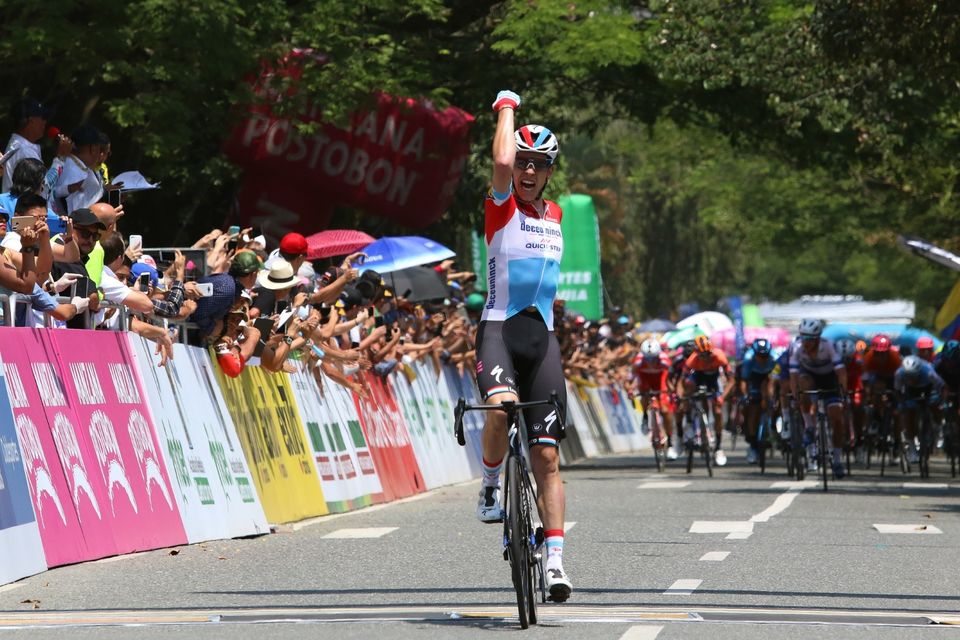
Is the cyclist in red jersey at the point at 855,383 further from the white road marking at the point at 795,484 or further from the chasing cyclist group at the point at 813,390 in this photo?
the white road marking at the point at 795,484

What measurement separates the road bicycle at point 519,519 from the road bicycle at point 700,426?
17167 mm

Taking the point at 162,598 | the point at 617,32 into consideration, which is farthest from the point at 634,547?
the point at 617,32

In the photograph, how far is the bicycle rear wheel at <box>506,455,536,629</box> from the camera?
345 inches

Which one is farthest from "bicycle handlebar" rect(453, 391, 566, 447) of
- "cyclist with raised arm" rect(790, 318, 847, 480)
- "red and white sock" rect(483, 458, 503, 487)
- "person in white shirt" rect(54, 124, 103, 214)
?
"cyclist with raised arm" rect(790, 318, 847, 480)

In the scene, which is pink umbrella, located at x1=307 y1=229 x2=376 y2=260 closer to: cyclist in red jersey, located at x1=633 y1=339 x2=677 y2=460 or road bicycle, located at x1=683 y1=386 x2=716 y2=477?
road bicycle, located at x1=683 y1=386 x2=716 y2=477

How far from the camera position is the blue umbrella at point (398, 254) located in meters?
23.5

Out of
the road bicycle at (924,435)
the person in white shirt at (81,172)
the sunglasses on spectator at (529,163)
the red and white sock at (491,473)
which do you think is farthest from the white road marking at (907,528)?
the road bicycle at (924,435)

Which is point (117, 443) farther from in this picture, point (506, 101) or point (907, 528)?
point (907, 528)

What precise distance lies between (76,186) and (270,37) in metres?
9.08

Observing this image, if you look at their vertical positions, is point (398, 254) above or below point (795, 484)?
above

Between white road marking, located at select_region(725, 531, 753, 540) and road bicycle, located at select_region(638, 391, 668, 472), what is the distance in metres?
13.1

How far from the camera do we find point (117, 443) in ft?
41.9

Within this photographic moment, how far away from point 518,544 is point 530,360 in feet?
3.14

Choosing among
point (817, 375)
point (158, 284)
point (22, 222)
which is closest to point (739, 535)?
point (158, 284)
